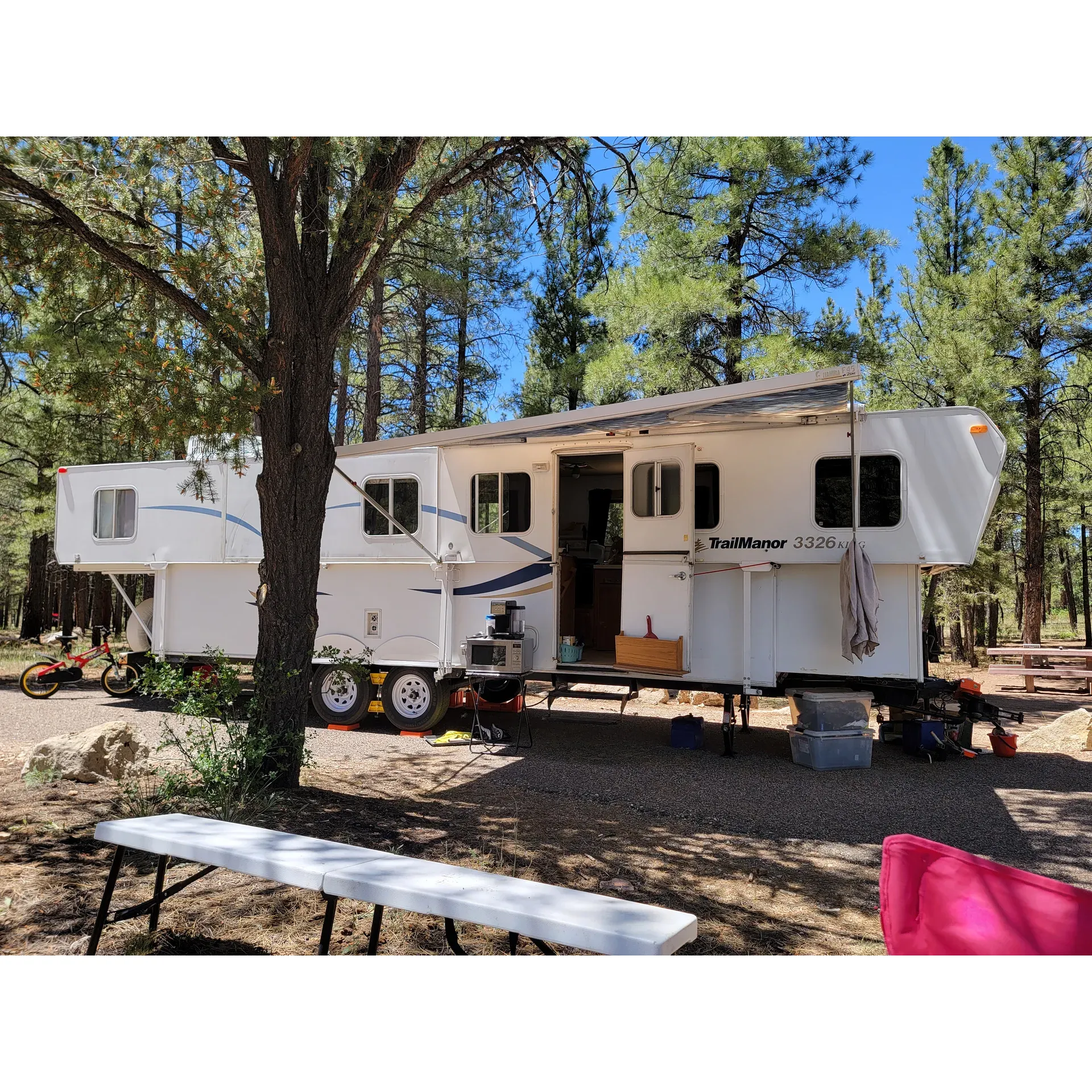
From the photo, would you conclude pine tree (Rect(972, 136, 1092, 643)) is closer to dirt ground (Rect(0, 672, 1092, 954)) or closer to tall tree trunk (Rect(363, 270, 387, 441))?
dirt ground (Rect(0, 672, 1092, 954))

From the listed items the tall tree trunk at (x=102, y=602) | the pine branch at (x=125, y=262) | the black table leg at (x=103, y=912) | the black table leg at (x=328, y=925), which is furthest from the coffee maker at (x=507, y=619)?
the tall tree trunk at (x=102, y=602)

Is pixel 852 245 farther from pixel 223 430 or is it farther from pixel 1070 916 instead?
pixel 1070 916

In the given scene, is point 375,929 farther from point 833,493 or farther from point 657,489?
point 833,493

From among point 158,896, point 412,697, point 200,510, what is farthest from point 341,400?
point 158,896

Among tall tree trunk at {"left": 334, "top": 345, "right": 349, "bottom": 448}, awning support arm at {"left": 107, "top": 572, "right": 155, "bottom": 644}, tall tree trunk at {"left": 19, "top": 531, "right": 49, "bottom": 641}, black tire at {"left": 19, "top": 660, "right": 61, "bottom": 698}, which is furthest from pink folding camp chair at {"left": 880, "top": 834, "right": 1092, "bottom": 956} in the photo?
tall tree trunk at {"left": 19, "top": 531, "right": 49, "bottom": 641}

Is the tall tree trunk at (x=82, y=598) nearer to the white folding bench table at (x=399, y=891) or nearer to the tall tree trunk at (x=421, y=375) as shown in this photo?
the tall tree trunk at (x=421, y=375)

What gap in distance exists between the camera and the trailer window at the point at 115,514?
1083 cm

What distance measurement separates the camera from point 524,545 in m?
8.77

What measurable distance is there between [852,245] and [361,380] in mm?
10224

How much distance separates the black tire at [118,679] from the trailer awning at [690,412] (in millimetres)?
4747

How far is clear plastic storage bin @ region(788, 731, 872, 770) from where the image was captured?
756 centimetres

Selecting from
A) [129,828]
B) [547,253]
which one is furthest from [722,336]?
[129,828]

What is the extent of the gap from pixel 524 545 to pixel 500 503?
52 cm

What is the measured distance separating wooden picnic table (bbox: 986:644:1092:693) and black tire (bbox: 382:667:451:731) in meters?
8.26
